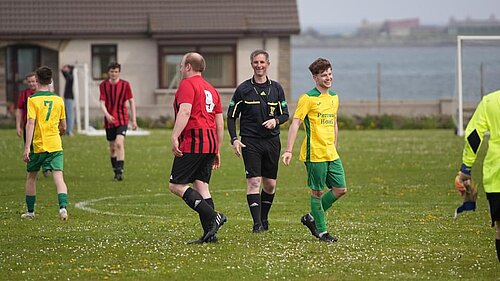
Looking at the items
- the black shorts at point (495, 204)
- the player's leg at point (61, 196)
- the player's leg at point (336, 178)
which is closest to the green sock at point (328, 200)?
the player's leg at point (336, 178)

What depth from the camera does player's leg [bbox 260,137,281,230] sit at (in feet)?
43.0

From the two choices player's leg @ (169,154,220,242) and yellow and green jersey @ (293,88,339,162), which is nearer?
player's leg @ (169,154,220,242)

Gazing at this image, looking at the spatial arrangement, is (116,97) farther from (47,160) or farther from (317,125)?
(317,125)

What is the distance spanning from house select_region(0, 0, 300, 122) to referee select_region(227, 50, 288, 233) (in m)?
32.8

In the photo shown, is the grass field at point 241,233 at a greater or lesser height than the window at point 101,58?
lesser

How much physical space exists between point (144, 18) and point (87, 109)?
14546mm

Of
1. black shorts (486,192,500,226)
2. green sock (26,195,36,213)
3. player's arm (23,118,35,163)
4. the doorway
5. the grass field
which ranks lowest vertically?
the grass field

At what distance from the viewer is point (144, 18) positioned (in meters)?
48.0

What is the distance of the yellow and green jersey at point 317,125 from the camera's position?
12.2 meters

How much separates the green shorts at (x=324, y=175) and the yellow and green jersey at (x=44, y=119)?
383cm

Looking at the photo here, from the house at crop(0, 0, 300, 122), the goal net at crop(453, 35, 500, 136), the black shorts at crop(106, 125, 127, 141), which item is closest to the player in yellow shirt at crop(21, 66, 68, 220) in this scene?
the black shorts at crop(106, 125, 127, 141)

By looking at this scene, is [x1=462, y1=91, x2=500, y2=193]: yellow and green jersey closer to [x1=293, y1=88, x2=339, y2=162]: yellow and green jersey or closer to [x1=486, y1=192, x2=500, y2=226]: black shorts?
[x1=486, y1=192, x2=500, y2=226]: black shorts

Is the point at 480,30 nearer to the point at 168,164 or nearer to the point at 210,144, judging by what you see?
the point at 168,164

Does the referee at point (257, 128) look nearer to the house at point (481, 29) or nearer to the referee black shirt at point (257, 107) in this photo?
the referee black shirt at point (257, 107)
